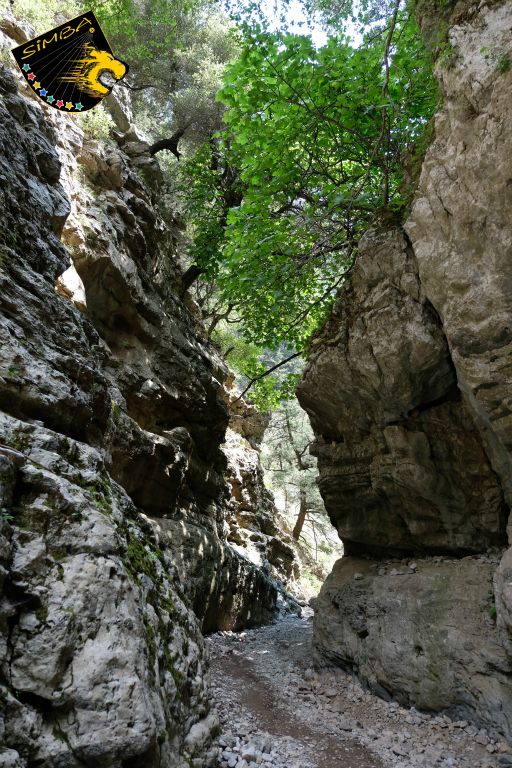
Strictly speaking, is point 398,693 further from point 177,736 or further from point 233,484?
point 233,484

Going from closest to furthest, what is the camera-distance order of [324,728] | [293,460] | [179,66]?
[324,728]
[179,66]
[293,460]

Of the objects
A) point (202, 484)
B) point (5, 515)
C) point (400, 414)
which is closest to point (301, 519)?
point (202, 484)

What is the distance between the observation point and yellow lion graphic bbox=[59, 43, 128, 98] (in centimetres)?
820

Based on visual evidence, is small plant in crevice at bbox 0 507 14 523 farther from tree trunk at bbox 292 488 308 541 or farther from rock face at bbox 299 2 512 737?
tree trunk at bbox 292 488 308 541

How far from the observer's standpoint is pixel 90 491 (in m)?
4.20

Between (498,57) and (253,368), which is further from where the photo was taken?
(253,368)

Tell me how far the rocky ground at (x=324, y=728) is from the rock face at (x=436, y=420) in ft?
1.10

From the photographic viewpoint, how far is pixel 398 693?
705 centimetres

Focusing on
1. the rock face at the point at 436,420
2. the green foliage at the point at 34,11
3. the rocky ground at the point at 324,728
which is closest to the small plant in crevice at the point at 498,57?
the rock face at the point at 436,420

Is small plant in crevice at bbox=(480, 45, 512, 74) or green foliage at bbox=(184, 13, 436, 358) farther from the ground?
green foliage at bbox=(184, 13, 436, 358)

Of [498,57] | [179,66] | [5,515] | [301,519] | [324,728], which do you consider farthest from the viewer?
[301,519]

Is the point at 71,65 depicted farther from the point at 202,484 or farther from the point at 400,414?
the point at 202,484

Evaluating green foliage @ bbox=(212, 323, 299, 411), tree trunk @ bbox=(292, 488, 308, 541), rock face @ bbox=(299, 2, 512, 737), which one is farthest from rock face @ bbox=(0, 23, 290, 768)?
tree trunk @ bbox=(292, 488, 308, 541)

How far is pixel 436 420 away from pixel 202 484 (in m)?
7.29
